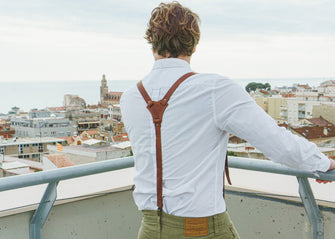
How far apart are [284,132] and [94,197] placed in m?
0.63

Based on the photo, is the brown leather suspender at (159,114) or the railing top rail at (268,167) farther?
the railing top rail at (268,167)

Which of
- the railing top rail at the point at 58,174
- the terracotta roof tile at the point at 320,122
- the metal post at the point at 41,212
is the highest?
the railing top rail at the point at 58,174

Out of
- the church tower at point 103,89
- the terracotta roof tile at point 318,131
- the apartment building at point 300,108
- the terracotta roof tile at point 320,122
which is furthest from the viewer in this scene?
the church tower at point 103,89

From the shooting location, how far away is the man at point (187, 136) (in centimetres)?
59

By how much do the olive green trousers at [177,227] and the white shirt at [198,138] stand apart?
14 mm

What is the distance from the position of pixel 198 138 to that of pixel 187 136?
0.06 feet

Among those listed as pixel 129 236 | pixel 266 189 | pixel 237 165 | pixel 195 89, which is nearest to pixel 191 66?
pixel 195 89

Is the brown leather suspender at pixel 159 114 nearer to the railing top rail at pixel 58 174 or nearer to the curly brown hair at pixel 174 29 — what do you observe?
the curly brown hair at pixel 174 29

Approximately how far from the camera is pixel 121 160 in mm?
1004

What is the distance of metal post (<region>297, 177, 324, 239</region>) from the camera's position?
3.00ft

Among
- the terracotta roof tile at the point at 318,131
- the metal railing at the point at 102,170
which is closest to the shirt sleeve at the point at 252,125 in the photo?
the metal railing at the point at 102,170

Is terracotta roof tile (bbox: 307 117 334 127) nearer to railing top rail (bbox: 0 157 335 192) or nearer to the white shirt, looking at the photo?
railing top rail (bbox: 0 157 335 192)

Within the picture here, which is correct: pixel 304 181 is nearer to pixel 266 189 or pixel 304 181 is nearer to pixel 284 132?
pixel 266 189

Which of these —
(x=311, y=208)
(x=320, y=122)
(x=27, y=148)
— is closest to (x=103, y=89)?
(x=27, y=148)
